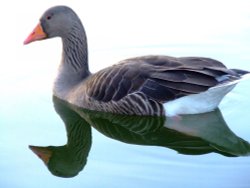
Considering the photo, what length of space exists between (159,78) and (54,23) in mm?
1620

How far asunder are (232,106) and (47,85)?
2418mm

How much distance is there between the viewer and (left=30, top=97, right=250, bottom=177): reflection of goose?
721cm

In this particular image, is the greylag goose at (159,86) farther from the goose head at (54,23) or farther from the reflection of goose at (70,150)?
the goose head at (54,23)

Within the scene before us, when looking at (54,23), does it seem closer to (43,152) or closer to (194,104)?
(43,152)

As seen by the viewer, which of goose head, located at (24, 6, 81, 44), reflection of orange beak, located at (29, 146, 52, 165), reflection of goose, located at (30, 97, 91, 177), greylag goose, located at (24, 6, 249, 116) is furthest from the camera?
goose head, located at (24, 6, 81, 44)

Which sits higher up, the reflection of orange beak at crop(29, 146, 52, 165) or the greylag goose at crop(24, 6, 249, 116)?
the greylag goose at crop(24, 6, 249, 116)

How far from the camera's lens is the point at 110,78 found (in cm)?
790

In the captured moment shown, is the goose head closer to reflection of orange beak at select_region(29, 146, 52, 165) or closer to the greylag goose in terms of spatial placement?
the greylag goose

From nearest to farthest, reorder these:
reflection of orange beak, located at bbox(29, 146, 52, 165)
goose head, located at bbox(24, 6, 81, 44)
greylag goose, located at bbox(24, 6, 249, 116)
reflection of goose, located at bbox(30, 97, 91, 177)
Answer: reflection of goose, located at bbox(30, 97, 91, 177)
reflection of orange beak, located at bbox(29, 146, 52, 165)
greylag goose, located at bbox(24, 6, 249, 116)
goose head, located at bbox(24, 6, 81, 44)

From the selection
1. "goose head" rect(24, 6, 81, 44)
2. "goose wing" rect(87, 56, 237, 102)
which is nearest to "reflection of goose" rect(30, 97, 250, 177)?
"goose wing" rect(87, 56, 237, 102)

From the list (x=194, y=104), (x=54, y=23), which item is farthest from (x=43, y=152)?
(x=54, y=23)

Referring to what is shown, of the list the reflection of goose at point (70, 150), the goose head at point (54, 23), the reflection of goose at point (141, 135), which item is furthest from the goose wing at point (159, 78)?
the goose head at point (54, 23)

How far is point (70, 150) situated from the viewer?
753cm

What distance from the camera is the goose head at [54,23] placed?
27.9ft
